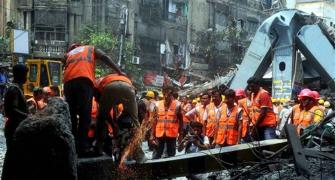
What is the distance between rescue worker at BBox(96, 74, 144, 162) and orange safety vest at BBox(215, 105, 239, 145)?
115 inches

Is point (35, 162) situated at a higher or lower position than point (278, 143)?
higher

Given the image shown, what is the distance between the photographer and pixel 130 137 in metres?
5.67

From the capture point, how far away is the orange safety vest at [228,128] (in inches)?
328

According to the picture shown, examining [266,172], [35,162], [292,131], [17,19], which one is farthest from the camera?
[17,19]

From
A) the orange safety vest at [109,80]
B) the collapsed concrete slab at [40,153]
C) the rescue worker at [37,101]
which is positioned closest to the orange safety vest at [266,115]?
the orange safety vest at [109,80]

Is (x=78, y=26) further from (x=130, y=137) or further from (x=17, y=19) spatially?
(x=130, y=137)

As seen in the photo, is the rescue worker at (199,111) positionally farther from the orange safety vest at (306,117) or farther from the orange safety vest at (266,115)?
the orange safety vest at (306,117)

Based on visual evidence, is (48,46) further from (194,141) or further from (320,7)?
(320,7)

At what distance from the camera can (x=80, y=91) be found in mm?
5375

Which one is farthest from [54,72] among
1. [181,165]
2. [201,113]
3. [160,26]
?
[160,26]

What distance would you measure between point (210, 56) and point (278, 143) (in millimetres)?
34203

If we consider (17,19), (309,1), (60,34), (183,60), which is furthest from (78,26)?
(309,1)

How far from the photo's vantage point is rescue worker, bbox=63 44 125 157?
536 cm

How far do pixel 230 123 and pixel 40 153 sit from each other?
18.7 feet
